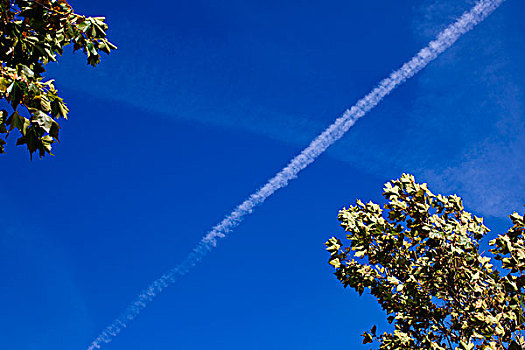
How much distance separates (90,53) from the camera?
23.0 feet

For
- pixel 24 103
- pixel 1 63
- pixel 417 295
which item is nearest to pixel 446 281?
pixel 417 295

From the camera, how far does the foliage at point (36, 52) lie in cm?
554

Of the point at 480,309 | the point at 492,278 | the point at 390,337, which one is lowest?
the point at 390,337

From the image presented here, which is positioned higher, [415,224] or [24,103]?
[415,224]

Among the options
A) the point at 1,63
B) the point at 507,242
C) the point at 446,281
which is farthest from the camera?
the point at 446,281

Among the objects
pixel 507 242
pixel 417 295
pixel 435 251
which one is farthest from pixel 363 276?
pixel 507 242

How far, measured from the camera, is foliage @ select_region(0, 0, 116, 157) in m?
5.54

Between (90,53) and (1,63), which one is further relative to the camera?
(90,53)

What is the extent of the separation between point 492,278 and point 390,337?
2.44 m

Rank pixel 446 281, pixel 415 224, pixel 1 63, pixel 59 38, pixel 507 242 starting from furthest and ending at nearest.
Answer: pixel 415 224
pixel 446 281
pixel 507 242
pixel 59 38
pixel 1 63

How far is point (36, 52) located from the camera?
6.20 meters

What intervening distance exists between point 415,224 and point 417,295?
60.6 inches

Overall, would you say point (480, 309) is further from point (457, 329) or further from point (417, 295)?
point (417, 295)

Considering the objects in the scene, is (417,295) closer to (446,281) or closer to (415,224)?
(446,281)
